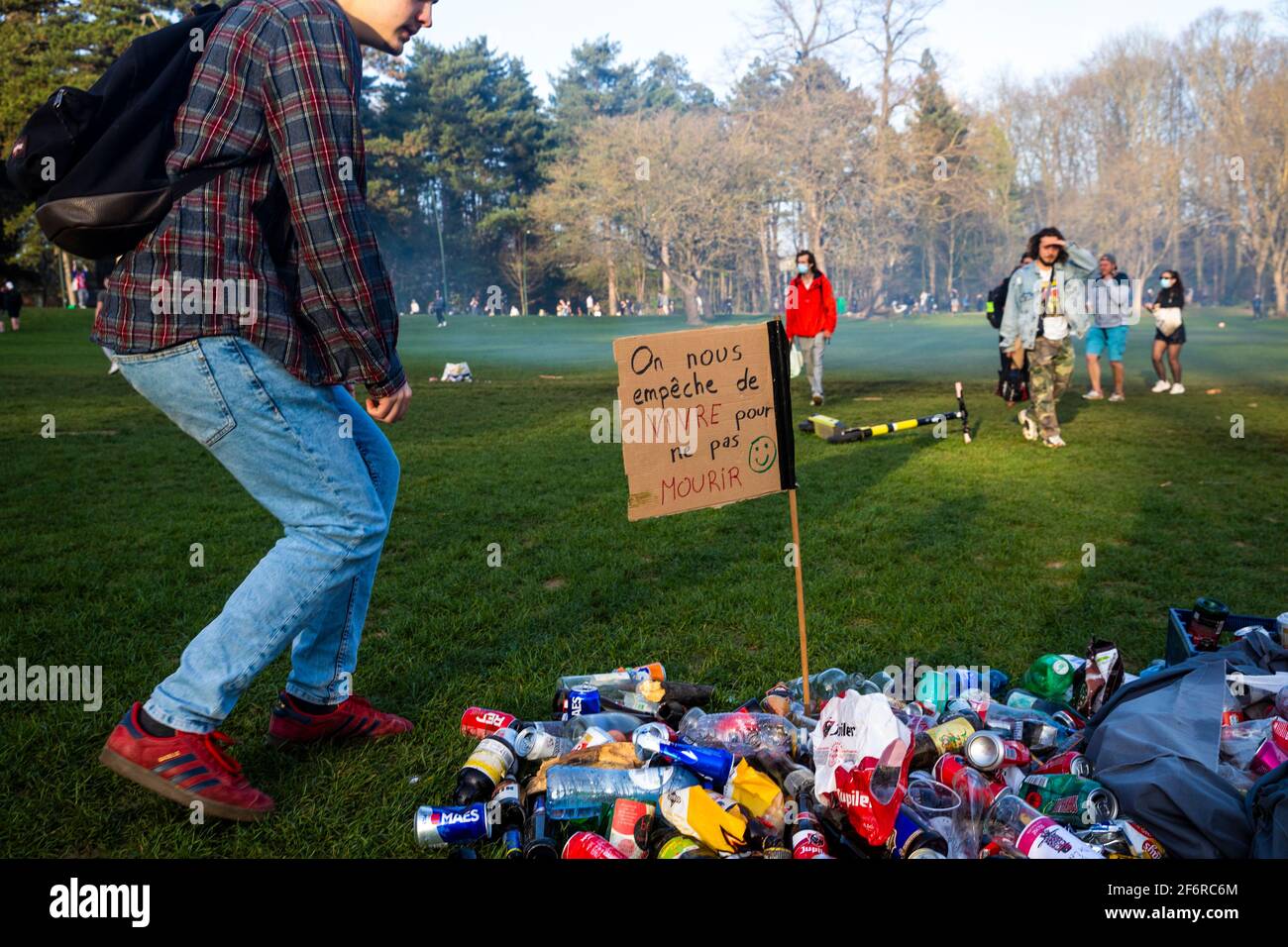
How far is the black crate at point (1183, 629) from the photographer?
135 inches

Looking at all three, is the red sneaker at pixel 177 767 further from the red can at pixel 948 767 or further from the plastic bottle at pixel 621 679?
the red can at pixel 948 767

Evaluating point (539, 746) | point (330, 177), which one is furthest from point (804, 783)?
point (330, 177)

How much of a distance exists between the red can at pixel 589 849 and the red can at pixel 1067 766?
136 cm

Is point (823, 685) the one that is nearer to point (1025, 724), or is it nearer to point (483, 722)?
point (1025, 724)

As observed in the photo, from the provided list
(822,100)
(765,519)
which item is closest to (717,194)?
(822,100)

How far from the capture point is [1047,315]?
9898 mm

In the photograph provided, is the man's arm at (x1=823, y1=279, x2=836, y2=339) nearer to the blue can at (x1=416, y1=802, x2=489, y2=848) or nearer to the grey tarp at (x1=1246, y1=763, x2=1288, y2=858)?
the grey tarp at (x1=1246, y1=763, x2=1288, y2=858)

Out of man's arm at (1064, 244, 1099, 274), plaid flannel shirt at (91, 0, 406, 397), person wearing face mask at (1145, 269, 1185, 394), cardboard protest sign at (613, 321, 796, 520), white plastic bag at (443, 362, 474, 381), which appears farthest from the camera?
white plastic bag at (443, 362, 474, 381)

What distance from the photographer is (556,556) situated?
5.95 metres

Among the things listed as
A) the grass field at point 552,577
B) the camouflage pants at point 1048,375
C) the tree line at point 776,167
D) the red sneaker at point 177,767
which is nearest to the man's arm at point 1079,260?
the camouflage pants at point 1048,375

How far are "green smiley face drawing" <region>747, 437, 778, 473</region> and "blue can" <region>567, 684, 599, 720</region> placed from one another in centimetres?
103

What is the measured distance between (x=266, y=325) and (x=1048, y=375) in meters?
9.34

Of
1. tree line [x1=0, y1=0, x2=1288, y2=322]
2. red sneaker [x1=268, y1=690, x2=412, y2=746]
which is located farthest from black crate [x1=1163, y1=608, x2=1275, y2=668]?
tree line [x1=0, y1=0, x2=1288, y2=322]

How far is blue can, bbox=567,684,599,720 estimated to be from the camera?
11.2 ft
